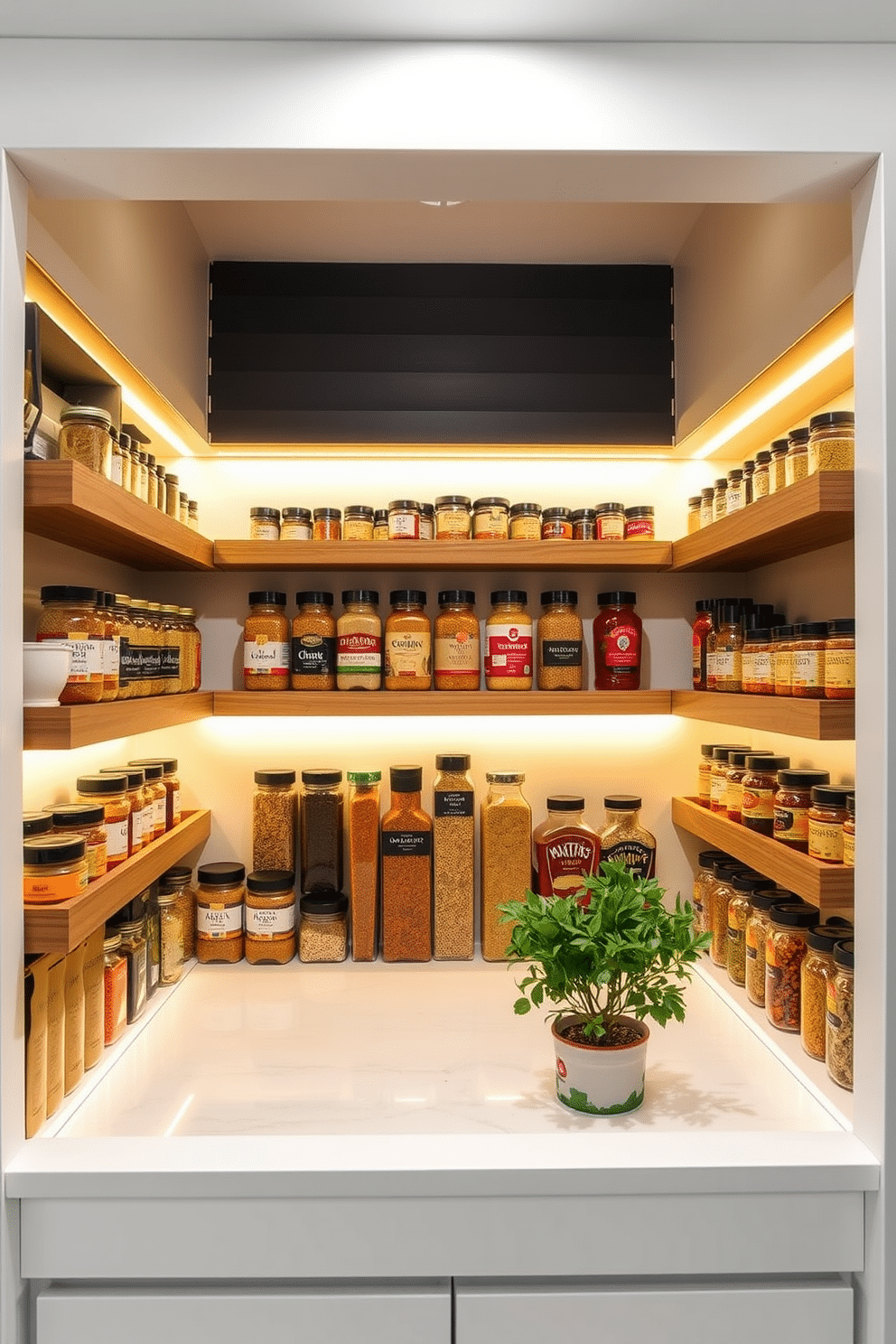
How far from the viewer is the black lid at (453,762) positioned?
1.71m

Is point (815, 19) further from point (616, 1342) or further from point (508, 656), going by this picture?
point (616, 1342)

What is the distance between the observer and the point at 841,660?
1121 mm

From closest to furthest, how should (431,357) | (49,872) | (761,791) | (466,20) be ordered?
(466,20) < (49,872) < (761,791) < (431,357)

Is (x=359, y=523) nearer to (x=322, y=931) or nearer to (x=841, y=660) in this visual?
(x=322, y=931)

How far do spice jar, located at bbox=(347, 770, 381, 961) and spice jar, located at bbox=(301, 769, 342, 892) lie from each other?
2.9 inches

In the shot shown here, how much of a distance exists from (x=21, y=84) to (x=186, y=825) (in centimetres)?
122

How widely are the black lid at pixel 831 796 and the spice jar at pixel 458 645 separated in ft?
2.42

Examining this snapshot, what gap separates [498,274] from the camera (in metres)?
1.81

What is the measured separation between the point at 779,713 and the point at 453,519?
80 centimetres

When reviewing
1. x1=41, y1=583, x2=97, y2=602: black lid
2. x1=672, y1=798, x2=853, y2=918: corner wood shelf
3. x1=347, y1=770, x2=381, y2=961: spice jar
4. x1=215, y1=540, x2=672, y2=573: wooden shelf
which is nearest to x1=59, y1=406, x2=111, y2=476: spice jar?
x1=41, y1=583, x2=97, y2=602: black lid

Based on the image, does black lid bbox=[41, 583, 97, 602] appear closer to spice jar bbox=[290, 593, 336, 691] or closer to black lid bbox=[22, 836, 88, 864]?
black lid bbox=[22, 836, 88, 864]

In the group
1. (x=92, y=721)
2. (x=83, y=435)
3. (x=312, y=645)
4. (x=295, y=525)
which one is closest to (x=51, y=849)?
(x=92, y=721)

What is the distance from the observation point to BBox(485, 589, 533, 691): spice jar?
1.75 meters

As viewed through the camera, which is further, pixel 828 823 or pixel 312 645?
pixel 312 645
